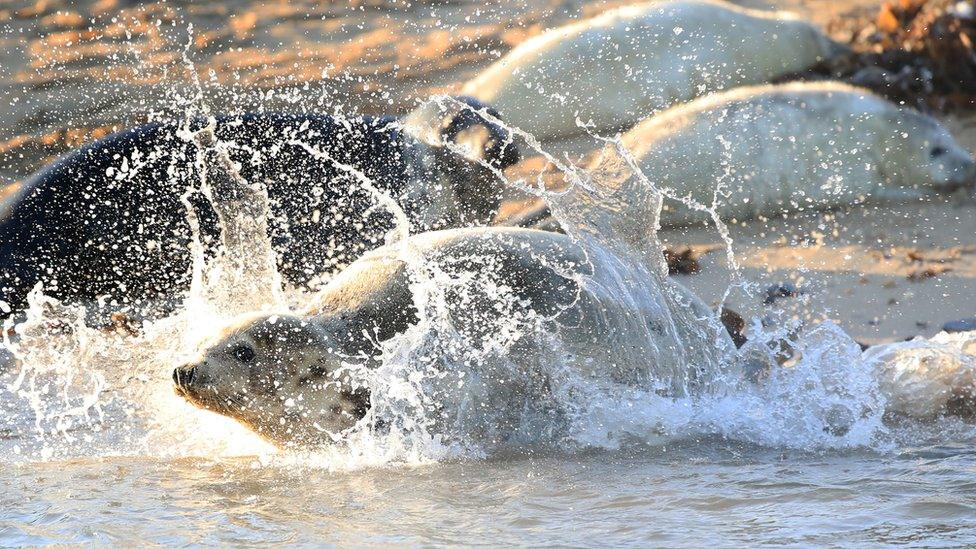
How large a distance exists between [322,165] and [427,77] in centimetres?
395

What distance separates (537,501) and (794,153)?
4.04m

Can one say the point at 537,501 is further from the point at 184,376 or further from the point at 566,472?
the point at 184,376

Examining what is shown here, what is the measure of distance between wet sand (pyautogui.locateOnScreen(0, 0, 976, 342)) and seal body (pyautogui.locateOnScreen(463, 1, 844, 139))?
39cm

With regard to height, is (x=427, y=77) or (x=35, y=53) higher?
(x=35, y=53)

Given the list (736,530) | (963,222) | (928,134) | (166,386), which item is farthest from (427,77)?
(736,530)

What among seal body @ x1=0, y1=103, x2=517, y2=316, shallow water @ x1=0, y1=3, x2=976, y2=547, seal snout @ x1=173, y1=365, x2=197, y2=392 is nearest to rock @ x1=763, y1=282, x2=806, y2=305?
shallow water @ x1=0, y1=3, x2=976, y2=547

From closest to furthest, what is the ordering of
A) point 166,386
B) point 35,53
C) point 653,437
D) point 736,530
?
point 736,530
point 653,437
point 166,386
point 35,53

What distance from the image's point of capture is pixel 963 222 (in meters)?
6.23

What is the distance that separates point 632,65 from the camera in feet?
28.4

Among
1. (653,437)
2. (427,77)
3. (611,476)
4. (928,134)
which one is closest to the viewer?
(611,476)

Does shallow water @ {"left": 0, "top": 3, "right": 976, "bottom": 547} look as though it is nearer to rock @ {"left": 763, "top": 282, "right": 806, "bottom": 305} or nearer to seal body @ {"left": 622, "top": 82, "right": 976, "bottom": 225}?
rock @ {"left": 763, "top": 282, "right": 806, "bottom": 305}

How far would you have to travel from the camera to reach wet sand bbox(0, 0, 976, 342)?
5.54 metres

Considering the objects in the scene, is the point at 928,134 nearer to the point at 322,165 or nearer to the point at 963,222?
the point at 963,222

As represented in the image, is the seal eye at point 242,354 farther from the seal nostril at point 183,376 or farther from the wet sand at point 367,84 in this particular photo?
the wet sand at point 367,84
